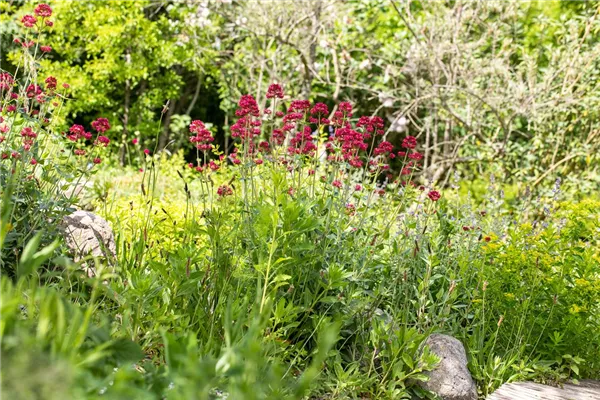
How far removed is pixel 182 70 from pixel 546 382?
9.56m

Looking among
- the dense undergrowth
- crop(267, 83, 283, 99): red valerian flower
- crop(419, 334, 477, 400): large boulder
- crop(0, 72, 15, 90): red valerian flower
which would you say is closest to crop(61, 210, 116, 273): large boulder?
the dense undergrowth

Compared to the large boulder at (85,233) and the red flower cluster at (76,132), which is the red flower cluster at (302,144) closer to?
the red flower cluster at (76,132)

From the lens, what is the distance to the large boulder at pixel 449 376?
3109mm

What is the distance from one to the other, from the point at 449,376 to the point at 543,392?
599mm

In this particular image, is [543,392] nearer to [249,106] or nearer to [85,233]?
[249,106]

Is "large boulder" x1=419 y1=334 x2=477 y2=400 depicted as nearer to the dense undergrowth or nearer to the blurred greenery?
the dense undergrowth

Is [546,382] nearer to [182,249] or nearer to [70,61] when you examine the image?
[182,249]

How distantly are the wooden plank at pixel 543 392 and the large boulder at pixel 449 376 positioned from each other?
0.12 meters

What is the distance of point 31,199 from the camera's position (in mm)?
3318

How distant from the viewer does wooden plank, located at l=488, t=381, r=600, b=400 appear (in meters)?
3.22

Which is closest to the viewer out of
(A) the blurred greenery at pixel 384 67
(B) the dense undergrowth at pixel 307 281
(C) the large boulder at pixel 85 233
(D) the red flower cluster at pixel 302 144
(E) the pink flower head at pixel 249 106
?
(B) the dense undergrowth at pixel 307 281

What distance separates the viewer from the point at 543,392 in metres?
3.39

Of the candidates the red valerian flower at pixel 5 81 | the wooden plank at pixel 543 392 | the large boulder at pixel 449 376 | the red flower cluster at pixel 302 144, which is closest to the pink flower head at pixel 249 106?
the red flower cluster at pixel 302 144

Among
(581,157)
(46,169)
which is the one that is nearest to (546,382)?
(46,169)
